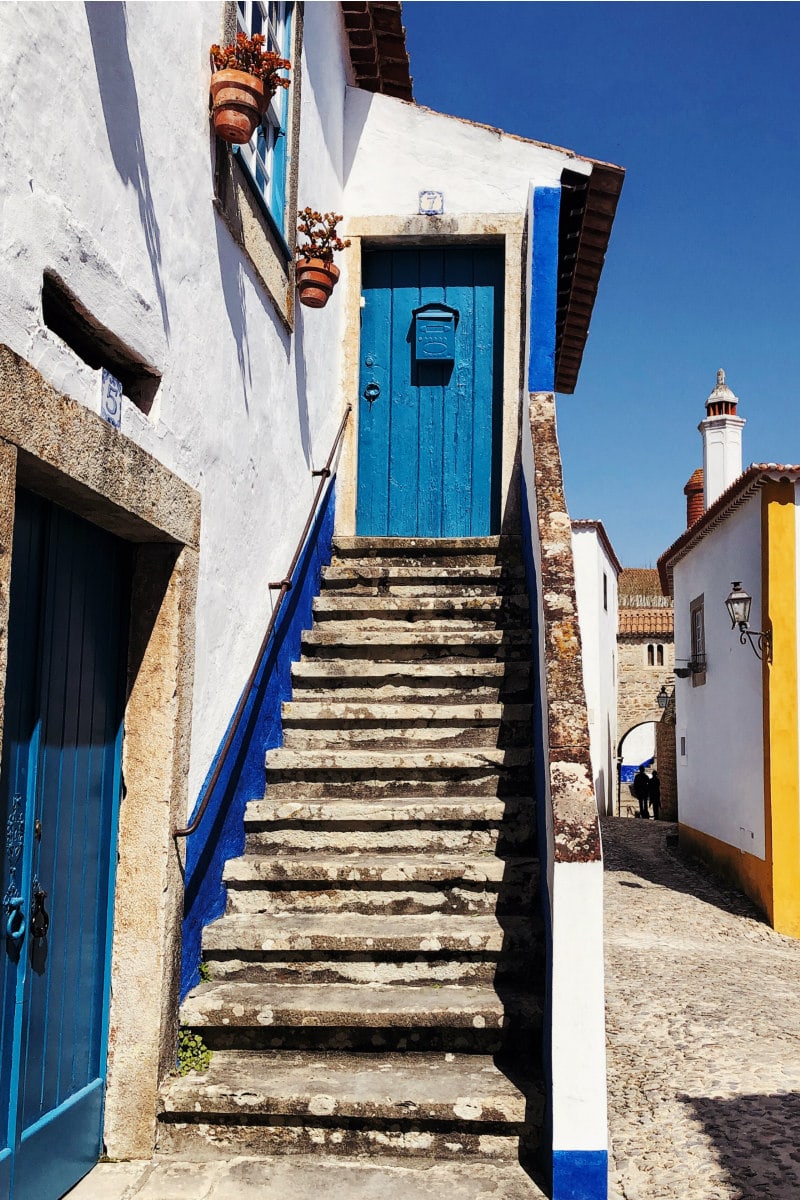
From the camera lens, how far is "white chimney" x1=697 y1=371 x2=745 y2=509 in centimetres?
1350

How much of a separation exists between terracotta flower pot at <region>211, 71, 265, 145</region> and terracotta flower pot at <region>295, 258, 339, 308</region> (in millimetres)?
1699

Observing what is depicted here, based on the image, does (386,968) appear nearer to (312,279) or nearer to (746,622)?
(312,279)

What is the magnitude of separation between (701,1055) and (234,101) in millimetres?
4408

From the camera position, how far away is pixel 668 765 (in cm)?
1872

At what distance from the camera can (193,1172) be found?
124 inches

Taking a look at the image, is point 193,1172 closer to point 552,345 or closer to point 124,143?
point 124,143

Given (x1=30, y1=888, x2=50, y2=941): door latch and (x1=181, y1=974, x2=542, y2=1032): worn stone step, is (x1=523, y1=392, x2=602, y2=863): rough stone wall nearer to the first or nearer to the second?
(x1=181, y1=974, x2=542, y2=1032): worn stone step

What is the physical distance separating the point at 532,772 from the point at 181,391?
231 cm

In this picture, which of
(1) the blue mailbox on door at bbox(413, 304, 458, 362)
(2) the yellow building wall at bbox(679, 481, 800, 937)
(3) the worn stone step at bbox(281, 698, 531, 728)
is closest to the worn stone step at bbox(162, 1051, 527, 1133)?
(3) the worn stone step at bbox(281, 698, 531, 728)

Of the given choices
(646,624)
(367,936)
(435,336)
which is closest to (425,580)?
(435,336)

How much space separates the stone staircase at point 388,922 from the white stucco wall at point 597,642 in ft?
32.1

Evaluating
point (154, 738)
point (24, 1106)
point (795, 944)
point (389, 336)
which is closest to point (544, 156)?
point (389, 336)

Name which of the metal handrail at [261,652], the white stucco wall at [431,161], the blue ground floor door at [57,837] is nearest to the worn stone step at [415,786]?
the metal handrail at [261,652]

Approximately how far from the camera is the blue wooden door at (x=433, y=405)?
721 cm
